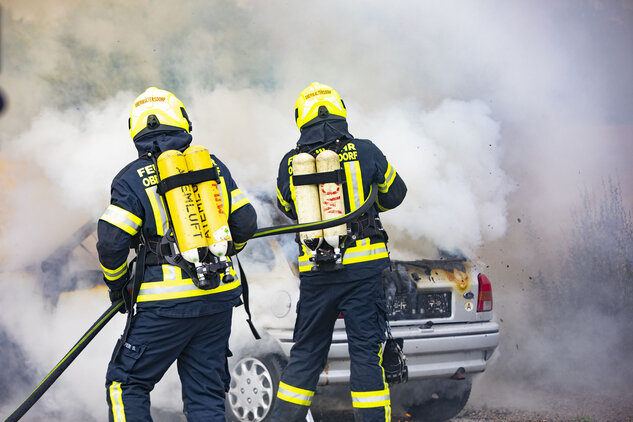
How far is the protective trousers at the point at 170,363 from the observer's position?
3.40 metres

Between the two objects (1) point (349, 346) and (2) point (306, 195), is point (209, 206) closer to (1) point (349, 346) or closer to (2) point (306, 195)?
(2) point (306, 195)

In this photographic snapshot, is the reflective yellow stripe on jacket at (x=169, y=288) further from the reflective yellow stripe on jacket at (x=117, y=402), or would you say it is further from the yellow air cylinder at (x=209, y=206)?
the reflective yellow stripe on jacket at (x=117, y=402)

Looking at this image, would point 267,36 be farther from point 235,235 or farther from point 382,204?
point 235,235

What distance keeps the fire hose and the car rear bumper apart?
1.12m

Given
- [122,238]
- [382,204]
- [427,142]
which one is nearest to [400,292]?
[382,204]

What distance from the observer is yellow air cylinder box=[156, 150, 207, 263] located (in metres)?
3.33

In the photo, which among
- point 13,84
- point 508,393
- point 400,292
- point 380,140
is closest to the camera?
point 400,292

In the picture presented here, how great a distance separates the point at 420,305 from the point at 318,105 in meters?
1.58

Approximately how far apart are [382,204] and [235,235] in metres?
1.23

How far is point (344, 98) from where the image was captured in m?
7.29

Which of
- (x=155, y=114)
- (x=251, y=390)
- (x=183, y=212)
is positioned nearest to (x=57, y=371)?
(x=183, y=212)

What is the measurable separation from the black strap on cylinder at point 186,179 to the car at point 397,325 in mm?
1702

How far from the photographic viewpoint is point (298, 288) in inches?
194

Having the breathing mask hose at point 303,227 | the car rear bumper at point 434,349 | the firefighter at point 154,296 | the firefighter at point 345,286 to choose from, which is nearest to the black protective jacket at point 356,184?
the firefighter at point 345,286
